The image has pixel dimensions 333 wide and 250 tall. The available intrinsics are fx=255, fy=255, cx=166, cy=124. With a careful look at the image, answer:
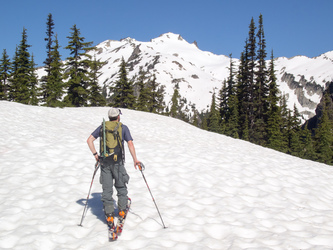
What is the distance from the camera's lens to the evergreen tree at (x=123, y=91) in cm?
4375

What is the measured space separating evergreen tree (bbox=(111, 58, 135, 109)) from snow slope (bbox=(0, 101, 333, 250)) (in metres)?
31.4

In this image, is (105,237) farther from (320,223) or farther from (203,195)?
(320,223)

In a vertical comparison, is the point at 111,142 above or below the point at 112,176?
above

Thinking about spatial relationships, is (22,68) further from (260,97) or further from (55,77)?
(260,97)

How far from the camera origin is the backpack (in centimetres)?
563

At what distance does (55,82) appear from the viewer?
3103 centimetres

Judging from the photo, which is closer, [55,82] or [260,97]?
[55,82]

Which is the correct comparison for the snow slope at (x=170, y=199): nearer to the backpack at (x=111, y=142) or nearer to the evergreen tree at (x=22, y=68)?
the backpack at (x=111, y=142)

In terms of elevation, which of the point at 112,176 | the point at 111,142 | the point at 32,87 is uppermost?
the point at 32,87

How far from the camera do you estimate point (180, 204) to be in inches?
285

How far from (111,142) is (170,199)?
2.94 m

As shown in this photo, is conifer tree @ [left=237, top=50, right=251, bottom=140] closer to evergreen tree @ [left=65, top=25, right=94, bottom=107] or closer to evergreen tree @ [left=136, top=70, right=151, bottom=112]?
evergreen tree @ [left=136, top=70, right=151, bottom=112]

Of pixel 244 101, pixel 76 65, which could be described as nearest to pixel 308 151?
pixel 244 101

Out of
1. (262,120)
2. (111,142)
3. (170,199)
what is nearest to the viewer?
(111,142)
